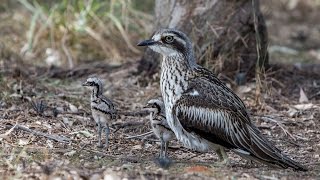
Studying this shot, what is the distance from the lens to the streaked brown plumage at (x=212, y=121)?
7723 millimetres

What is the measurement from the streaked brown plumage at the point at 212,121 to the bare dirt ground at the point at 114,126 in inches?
7.0

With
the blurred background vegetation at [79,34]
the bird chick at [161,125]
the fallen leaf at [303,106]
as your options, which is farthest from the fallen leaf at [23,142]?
the blurred background vegetation at [79,34]

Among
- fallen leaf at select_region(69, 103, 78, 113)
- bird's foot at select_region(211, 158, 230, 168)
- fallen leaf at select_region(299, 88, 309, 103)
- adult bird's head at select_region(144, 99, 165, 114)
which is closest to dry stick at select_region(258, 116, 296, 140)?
fallen leaf at select_region(299, 88, 309, 103)

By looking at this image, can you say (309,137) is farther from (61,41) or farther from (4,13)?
Answer: (4,13)

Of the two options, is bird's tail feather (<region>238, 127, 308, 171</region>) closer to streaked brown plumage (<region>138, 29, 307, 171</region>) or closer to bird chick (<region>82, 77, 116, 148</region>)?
streaked brown plumage (<region>138, 29, 307, 171</region>)

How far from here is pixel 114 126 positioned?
9.36 meters

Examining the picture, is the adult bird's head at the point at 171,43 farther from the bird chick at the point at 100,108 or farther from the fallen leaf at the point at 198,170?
the fallen leaf at the point at 198,170

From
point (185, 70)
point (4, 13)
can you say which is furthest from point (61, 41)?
point (185, 70)

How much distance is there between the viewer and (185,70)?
26.9 feet

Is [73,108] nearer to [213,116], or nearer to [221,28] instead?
[221,28]

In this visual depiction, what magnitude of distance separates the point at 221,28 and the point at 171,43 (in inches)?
98.7

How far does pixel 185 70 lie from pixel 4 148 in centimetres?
203

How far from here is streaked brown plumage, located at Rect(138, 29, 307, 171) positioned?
772 centimetres

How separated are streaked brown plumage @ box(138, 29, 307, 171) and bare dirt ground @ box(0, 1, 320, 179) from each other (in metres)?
0.18
